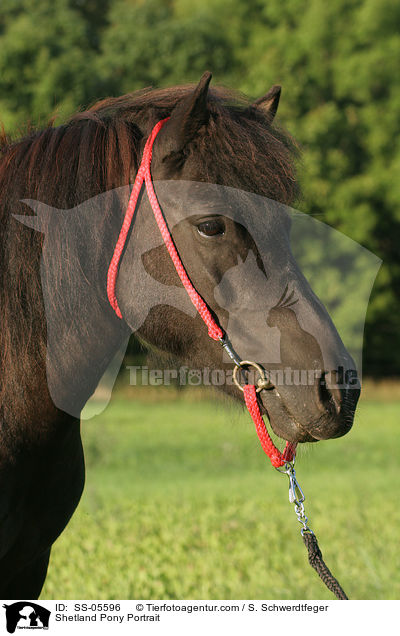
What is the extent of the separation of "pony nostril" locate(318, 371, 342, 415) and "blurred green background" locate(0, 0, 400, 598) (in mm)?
485

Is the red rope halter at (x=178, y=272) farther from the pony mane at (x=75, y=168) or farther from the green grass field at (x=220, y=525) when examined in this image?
the green grass field at (x=220, y=525)

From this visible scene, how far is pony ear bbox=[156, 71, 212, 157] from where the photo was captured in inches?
93.1

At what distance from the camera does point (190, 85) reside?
2.85 m

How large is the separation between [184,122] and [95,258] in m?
0.63

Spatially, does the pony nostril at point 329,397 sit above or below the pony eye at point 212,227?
below

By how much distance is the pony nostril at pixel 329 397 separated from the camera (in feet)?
7.42

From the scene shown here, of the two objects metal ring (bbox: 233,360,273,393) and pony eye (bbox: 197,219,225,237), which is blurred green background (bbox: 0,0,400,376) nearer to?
pony eye (bbox: 197,219,225,237)

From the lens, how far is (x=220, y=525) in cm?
742

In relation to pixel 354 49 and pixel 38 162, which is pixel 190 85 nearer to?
pixel 38 162

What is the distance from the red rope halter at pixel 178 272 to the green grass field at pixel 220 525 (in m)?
0.26

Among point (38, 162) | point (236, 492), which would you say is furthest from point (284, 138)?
point (236, 492)
